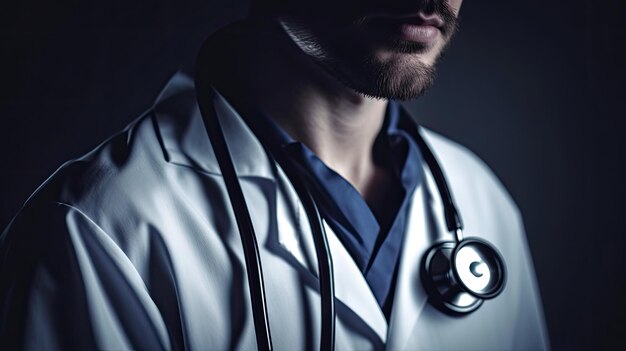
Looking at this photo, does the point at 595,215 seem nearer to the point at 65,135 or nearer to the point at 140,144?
the point at 140,144

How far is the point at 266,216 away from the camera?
610 mm

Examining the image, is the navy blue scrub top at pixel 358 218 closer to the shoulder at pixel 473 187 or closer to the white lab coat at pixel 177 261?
the white lab coat at pixel 177 261

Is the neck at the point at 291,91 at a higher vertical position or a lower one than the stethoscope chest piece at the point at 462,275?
higher

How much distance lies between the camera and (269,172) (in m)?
0.63

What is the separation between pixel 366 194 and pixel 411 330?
0.22m

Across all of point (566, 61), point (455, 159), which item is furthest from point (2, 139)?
point (566, 61)

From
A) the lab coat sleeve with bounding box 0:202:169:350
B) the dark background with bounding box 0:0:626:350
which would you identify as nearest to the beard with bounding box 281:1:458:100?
the dark background with bounding box 0:0:626:350

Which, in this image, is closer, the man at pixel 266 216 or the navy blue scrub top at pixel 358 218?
the man at pixel 266 216

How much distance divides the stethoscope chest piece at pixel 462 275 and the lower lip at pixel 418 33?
0.28 meters

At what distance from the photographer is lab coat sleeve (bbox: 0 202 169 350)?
0.49 m

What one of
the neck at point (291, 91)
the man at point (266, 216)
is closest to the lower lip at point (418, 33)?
the man at point (266, 216)

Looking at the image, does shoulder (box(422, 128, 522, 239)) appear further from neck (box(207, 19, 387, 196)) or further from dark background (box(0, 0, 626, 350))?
neck (box(207, 19, 387, 196))

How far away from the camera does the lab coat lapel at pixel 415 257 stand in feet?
2.00

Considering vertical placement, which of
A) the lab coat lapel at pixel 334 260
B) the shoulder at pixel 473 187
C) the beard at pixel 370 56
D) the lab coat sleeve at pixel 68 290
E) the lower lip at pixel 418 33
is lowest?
the lab coat sleeve at pixel 68 290
